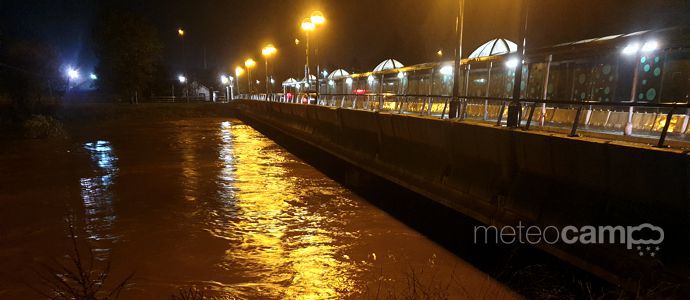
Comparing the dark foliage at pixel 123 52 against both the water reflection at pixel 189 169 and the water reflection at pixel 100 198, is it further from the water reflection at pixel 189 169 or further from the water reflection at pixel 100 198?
A: the water reflection at pixel 100 198

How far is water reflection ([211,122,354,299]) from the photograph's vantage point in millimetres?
5902

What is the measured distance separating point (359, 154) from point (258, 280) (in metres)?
8.84

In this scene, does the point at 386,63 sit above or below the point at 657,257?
above

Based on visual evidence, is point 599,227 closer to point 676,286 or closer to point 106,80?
point 676,286

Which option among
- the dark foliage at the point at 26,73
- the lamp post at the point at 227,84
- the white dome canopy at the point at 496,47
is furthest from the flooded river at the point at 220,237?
the lamp post at the point at 227,84

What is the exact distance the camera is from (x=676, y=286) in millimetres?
4609

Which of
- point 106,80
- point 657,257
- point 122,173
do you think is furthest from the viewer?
point 106,80

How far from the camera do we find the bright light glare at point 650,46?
37.6 ft

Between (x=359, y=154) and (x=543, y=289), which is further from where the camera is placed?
(x=359, y=154)

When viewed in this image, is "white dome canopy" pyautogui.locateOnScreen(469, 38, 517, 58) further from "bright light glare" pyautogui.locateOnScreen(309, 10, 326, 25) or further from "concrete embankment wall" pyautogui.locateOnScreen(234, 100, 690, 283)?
"concrete embankment wall" pyautogui.locateOnScreen(234, 100, 690, 283)

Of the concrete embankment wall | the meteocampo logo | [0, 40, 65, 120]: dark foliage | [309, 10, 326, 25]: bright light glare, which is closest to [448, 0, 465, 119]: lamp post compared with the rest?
the concrete embankment wall

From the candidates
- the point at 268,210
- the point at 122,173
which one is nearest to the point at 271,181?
the point at 268,210

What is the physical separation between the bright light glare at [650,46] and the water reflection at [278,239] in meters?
9.22

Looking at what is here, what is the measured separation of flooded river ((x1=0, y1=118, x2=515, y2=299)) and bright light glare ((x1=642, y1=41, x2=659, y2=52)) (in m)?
8.32
